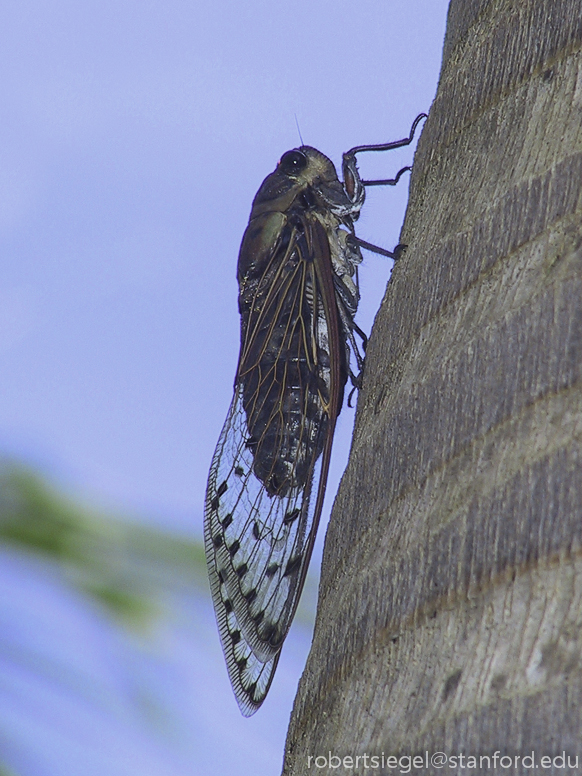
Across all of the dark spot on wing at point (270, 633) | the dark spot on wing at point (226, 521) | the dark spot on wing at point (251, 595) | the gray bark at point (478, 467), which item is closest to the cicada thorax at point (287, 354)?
the dark spot on wing at point (226, 521)

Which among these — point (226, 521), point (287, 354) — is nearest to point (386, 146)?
point (287, 354)

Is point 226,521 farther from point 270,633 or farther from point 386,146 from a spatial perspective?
point 386,146

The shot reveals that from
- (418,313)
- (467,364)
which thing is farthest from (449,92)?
(467,364)

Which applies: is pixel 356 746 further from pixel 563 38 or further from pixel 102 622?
pixel 102 622

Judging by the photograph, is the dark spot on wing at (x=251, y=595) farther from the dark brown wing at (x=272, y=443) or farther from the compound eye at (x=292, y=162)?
the compound eye at (x=292, y=162)

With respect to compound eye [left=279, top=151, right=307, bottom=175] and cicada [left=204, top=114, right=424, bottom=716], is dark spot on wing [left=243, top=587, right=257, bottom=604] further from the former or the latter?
compound eye [left=279, top=151, right=307, bottom=175]

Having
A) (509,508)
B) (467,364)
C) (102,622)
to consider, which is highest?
(467,364)

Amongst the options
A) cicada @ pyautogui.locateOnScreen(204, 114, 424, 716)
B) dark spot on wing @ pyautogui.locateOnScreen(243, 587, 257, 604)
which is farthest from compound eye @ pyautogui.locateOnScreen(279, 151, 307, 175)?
dark spot on wing @ pyautogui.locateOnScreen(243, 587, 257, 604)
